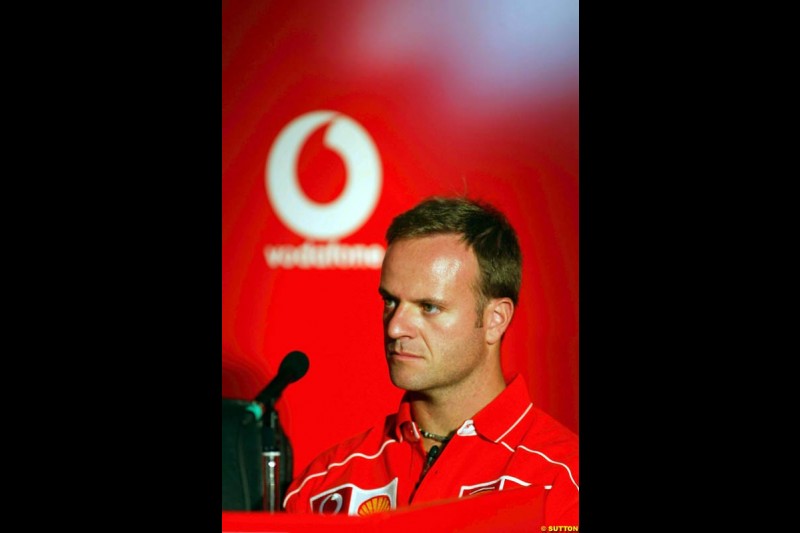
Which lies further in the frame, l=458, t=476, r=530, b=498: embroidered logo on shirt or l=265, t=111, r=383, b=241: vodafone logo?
l=265, t=111, r=383, b=241: vodafone logo

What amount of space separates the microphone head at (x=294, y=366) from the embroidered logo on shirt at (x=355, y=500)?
40 centimetres

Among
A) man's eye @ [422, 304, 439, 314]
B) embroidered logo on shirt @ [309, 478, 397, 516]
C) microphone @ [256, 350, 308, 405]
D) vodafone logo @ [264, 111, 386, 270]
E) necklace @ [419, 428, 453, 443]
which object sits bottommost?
embroidered logo on shirt @ [309, 478, 397, 516]

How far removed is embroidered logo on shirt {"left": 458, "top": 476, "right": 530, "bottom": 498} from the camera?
12.6ft

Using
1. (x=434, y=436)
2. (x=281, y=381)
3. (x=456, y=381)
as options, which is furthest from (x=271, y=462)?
(x=456, y=381)

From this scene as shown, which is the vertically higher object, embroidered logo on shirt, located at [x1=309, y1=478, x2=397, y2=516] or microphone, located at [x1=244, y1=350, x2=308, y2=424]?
microphone, located at [x1=244, y1=350, x2=308, y2=424]

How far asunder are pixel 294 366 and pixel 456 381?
0.55m

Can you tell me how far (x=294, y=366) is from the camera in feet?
13.1

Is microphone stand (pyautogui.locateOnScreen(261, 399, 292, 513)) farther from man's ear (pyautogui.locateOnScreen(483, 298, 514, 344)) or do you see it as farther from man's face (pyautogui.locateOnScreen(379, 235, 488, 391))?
man's ear (pyautogui.locateOnScreen(483, 298, 514, 344))

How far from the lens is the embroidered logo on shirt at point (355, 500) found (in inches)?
155

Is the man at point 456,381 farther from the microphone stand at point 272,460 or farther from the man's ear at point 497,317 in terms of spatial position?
the microphone stand at point 272,460

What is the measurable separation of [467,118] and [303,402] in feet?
3.60

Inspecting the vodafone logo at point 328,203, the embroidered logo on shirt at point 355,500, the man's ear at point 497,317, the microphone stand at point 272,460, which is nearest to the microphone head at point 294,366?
the microphone stand at point 272,460

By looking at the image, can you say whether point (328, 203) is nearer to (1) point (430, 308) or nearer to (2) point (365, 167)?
(2) point (365, 167)

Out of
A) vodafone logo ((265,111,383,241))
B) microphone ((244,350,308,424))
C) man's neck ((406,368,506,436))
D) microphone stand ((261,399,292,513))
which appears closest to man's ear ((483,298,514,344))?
man's neck ((406,368,506,436))
